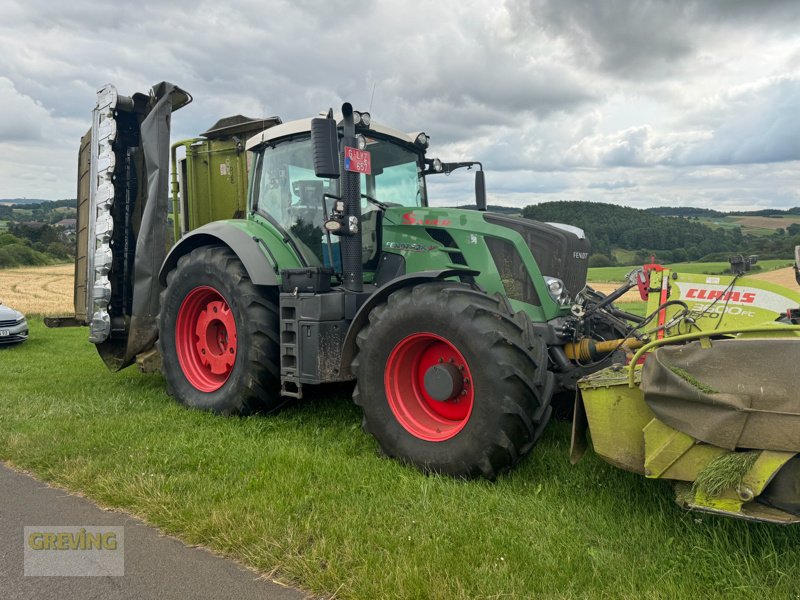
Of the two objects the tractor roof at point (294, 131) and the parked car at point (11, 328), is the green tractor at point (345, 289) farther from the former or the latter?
the parked car at point (11, 328)

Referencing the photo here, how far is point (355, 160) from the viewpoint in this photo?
15.3 feet

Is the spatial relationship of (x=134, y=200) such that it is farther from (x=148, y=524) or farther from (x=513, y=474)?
(x=513, y=474)

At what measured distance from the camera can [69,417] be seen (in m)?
5.51

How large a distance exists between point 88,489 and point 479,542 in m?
2.53

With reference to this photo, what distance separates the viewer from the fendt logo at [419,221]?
4.91m

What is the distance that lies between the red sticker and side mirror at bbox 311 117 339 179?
0.20 m

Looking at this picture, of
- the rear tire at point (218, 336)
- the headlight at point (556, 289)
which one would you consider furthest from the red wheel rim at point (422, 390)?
the rear tire at point (218, 336)

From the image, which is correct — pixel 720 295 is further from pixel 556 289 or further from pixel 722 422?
pixel 722 422

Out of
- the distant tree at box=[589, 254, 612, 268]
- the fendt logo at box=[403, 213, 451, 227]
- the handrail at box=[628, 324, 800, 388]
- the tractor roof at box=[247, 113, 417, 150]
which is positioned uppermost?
the tractor roof at box=[247, 113, 417, 150]

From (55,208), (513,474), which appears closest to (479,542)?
(513,474)

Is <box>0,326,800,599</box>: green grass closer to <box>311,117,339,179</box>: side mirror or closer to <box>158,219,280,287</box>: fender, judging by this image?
<box>158,219,280,287</box>: fender

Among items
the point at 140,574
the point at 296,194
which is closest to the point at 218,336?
the point at 296,194

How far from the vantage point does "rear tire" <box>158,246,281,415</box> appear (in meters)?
5.20

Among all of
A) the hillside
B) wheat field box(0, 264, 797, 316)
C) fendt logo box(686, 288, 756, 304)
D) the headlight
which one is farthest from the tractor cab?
the hillside
